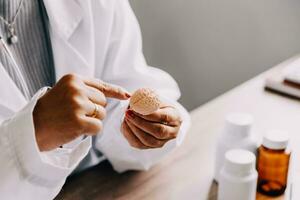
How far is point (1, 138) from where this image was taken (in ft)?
2.69

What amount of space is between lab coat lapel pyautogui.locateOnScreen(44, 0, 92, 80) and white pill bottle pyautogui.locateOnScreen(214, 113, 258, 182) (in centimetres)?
32

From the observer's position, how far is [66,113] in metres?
0.77

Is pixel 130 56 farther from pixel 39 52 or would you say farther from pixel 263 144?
pixel 263 144

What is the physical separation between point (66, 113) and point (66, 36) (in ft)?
1.04

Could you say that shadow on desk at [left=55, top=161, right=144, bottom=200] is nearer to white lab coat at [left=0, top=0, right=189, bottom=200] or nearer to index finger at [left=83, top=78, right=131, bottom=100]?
white lab coat at [left=0, top=0, right=189, bottom=200]

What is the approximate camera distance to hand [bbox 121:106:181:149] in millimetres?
909

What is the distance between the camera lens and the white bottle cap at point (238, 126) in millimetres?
932

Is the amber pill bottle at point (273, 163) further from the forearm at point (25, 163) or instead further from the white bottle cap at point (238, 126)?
the forearm at point (25, 163)

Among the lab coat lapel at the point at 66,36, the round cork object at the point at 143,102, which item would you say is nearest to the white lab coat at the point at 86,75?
the lab coat lapel at the point at 66,36

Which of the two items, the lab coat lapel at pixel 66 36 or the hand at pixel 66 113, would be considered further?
the lab coat lapel at pixel 66 36

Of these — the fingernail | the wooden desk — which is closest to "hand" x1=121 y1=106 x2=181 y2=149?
the fingernail

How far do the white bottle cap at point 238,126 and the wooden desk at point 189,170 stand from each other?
12cm

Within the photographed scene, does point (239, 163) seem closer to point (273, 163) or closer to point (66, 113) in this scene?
point (273, 163)

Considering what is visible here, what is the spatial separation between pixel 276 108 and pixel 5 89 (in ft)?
2.15
